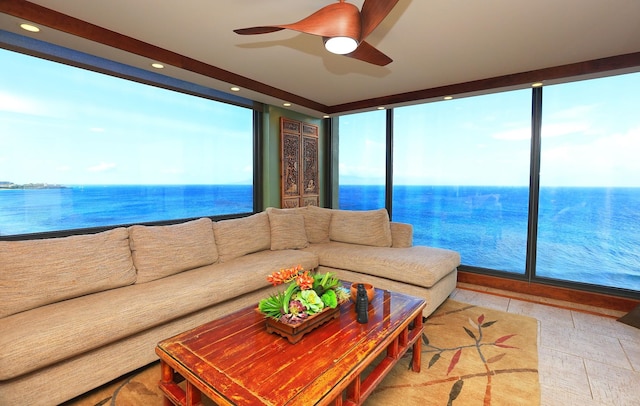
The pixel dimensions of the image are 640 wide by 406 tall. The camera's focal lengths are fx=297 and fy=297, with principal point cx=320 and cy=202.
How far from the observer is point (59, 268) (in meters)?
2.02

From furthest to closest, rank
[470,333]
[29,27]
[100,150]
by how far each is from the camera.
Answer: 1. [100,150]
2. [470,333]
3. [29,27]

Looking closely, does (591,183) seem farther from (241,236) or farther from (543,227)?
(241,236)

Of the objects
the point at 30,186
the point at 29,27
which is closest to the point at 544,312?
the point at 30,186

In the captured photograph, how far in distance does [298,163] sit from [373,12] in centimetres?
327

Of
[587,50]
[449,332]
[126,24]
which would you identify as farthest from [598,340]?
[126,24]

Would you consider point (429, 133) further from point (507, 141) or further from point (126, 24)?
point (126, 24)

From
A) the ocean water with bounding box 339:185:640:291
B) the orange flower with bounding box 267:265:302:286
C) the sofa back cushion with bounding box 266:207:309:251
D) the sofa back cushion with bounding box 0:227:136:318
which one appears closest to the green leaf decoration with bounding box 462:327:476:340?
the ocean water with bounding box 339:185:640:291

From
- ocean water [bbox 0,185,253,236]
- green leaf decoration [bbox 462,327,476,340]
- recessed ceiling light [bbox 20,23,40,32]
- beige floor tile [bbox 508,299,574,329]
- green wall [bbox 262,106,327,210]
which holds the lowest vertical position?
beige floor tile [bbox 508,299,574,329]

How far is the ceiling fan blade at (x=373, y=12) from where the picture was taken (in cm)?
153

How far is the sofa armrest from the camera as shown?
3564 mm

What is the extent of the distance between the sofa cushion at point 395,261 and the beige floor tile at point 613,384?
1185 mm

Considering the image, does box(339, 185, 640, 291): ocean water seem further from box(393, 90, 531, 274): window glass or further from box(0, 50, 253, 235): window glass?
box(0, 50, 253, 235): window glass

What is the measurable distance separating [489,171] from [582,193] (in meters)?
0.99

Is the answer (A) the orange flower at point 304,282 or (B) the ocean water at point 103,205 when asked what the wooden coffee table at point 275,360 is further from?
(B) the ocean water at point 103,205
